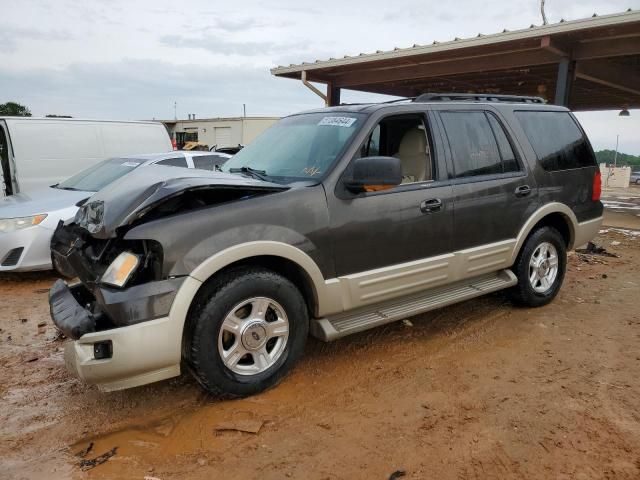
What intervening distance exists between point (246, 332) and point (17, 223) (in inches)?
161

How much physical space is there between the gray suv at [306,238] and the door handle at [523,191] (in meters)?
0.04

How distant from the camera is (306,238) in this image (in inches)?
128

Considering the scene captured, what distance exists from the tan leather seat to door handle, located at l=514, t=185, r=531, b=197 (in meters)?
0.97


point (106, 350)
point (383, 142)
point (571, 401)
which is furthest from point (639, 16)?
point (106, 350)

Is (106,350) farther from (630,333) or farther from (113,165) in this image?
(113,165)

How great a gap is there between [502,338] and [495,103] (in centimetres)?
211

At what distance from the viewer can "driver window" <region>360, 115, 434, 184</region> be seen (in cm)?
399

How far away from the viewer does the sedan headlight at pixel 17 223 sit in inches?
225

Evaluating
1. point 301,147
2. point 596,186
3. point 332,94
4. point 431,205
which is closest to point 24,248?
point 301,147

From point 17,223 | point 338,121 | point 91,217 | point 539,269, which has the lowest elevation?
point 539,269

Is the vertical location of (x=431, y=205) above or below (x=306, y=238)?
above

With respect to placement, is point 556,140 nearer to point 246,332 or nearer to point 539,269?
point 539,269

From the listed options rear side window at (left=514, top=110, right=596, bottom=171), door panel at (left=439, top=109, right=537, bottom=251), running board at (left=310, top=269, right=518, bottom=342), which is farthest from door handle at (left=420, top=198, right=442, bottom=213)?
rear side window at (left=514, top=110, right=596, bottom=171)

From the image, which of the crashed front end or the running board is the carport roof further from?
the crashed front end
